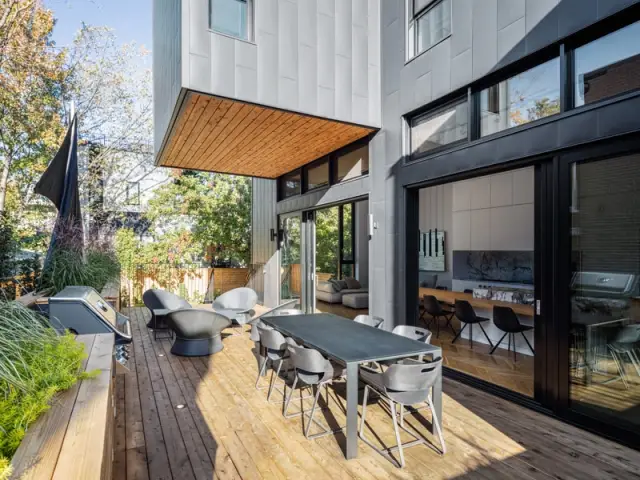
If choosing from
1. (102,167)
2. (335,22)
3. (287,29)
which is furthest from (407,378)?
(102,167)

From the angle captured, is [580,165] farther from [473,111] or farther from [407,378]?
[407,378]

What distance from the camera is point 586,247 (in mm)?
3285

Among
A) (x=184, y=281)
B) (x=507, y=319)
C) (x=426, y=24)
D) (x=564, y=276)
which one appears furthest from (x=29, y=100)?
(x=564, y=276)

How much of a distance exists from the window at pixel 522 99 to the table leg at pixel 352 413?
2.89m

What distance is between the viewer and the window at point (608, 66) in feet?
9.79

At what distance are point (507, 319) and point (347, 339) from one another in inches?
109

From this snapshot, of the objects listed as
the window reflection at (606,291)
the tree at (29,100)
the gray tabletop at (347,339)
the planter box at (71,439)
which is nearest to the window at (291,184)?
the gray tabletop at (347,339)

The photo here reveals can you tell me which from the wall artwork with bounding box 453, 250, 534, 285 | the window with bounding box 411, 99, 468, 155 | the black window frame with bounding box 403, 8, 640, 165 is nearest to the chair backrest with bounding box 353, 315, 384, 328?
the black window frame with bounding box 403, 8, 640, 165

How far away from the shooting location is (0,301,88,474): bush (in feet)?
4.64

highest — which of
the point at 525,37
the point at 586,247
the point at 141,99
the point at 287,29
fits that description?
the point at 141,99

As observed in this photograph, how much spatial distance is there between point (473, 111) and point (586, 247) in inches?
73.7

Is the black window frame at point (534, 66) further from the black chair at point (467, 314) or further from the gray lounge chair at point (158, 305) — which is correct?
the gray lounge chair at point (158, 305)

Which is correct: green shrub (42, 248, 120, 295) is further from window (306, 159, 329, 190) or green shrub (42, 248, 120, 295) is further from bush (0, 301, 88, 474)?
window (306, 159, 329, 190)

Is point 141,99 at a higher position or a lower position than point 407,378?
higher
